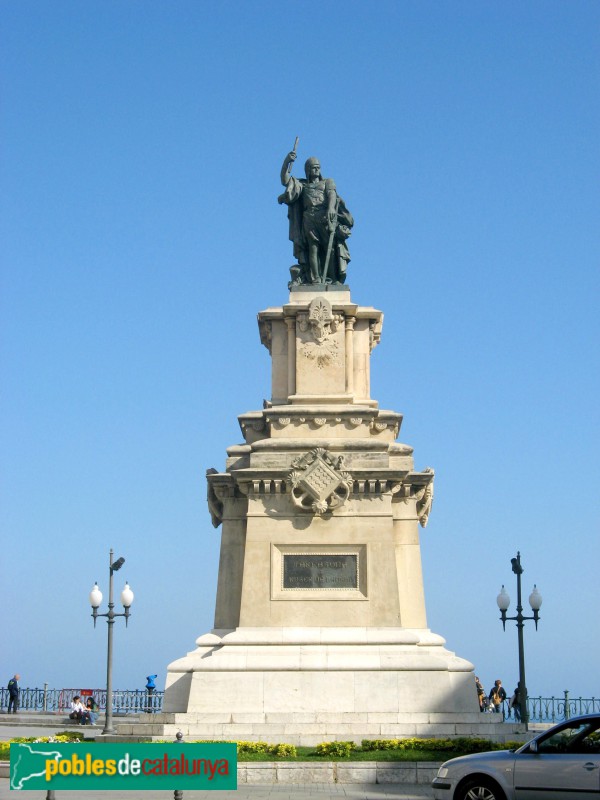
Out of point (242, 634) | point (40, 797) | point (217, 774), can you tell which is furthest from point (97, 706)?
point (217, 774)

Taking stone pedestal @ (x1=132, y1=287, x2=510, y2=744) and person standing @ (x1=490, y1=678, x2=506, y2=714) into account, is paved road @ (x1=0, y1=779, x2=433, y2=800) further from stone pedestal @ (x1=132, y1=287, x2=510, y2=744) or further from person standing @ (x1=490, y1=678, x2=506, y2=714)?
person standing @ (x1=490, y1=678, x2=506, y2=714)

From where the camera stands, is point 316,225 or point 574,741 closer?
point 574,741

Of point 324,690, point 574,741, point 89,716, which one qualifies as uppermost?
point 324,690

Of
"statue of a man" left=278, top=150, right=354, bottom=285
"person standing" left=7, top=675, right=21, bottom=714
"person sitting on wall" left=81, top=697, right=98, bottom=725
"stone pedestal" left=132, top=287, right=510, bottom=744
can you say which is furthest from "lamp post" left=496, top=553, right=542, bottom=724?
"person standing" left=7, top=675, right=21, bottom=714

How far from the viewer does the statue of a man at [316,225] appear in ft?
117

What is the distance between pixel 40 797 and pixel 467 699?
38.5 feet

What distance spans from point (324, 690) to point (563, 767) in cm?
1205

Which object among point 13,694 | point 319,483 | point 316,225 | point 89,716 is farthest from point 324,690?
point 13,694

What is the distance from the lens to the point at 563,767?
59.7 ft

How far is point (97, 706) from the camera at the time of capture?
49.7 metres

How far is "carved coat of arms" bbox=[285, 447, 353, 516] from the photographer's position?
103 ft

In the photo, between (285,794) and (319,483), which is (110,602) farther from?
(285,794)

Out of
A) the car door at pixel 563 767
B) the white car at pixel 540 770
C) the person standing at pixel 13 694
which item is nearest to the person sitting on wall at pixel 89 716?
the person standing at pixel 13 694

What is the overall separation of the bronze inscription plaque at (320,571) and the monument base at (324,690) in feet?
3.74
